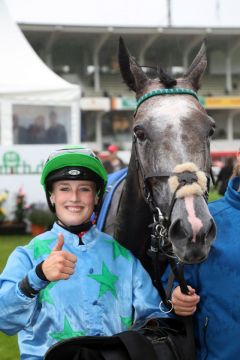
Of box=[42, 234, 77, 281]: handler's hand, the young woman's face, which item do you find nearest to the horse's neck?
the young woman's face

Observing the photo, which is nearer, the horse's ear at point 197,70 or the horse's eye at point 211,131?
the horse's eye at point 211,131

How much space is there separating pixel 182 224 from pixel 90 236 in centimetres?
42

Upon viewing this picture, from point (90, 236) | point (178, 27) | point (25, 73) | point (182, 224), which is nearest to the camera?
point (182, 224)

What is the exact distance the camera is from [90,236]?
1890 millimetres

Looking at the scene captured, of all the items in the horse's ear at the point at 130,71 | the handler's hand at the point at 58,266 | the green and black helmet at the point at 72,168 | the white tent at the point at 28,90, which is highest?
the white tent at the point at 28,90

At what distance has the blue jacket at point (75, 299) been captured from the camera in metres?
1.66

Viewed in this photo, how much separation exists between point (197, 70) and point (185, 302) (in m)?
1.26

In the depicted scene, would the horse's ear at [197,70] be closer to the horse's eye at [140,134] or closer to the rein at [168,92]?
the rein at [168,92]

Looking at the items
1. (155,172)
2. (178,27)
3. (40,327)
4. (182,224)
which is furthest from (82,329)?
(178,27)

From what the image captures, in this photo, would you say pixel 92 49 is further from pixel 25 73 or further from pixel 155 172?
pixel 155 172

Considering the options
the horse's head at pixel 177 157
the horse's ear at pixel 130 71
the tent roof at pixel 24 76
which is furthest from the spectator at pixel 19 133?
the horse's head at pixel 177 157

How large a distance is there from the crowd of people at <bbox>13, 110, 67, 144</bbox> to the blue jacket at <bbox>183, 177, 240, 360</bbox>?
743cm

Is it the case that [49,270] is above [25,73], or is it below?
below

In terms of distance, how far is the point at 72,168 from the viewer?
190cm
